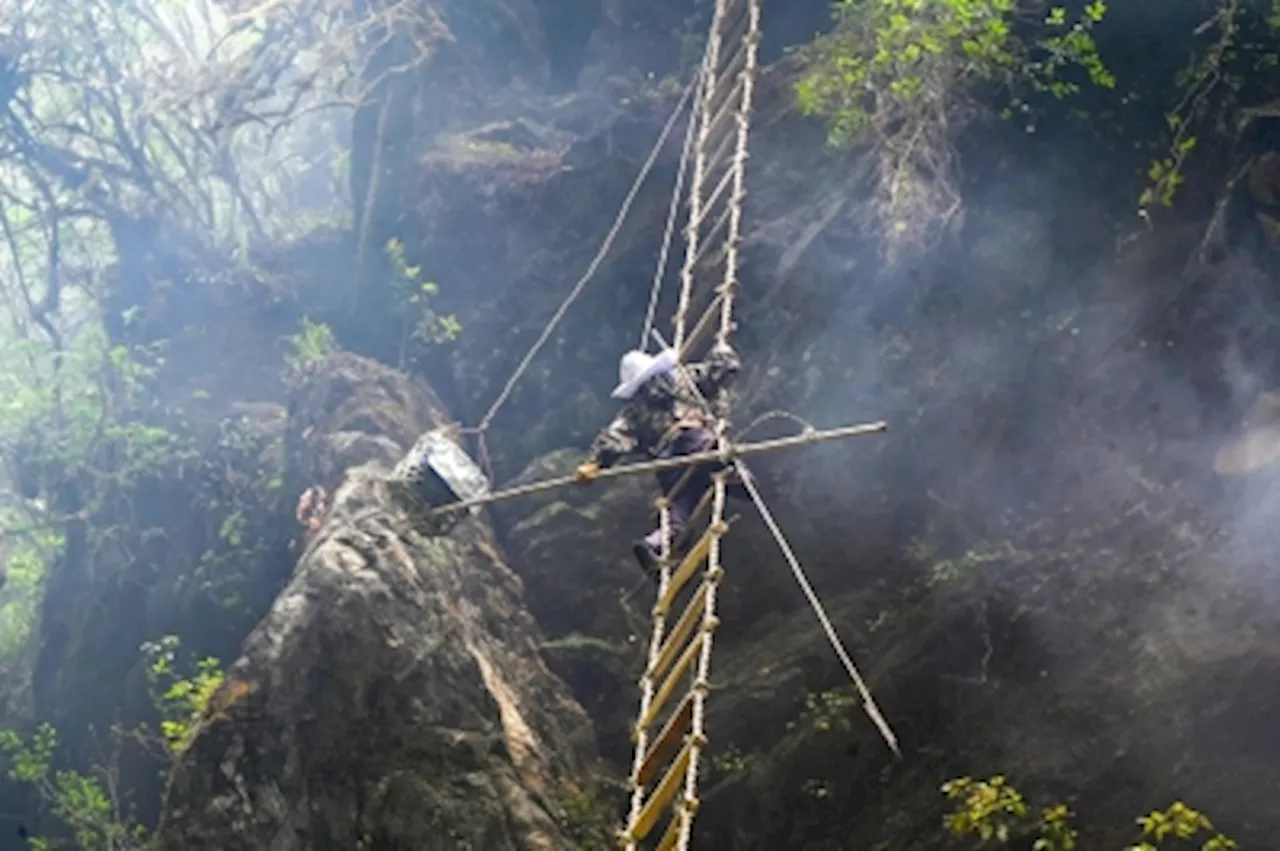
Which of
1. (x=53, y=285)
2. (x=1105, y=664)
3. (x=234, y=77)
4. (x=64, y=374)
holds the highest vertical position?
(x=234, y=77)

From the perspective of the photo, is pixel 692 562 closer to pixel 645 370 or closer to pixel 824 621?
pixel 824 621

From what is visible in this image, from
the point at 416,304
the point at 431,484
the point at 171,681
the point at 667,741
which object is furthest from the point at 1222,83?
the point at 171,681

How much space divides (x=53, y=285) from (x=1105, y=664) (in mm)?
13555

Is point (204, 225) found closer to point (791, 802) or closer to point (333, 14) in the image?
point (333, 14)

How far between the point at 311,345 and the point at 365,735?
649 cm

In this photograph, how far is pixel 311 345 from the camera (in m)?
13.0

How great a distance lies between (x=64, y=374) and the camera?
577 inches

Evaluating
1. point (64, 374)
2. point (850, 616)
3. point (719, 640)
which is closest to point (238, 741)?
point (719, 640)

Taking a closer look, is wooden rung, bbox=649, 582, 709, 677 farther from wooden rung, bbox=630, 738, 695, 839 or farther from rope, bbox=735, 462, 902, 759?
wooden rung, bbox=630, 738, 695, 839

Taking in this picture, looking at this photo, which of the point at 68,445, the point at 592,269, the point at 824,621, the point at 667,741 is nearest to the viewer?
the point at 824,621

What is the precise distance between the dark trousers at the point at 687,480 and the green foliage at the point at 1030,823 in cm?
209

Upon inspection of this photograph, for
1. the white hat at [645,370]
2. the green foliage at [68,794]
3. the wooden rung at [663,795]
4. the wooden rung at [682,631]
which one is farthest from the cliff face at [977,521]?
the green foliage at [68,794]

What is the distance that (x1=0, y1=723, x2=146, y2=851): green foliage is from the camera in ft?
36.6

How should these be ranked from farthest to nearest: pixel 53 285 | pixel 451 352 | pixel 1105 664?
1. pixel 53 285
2. pixel 451 352
3. pixel 1105 664
